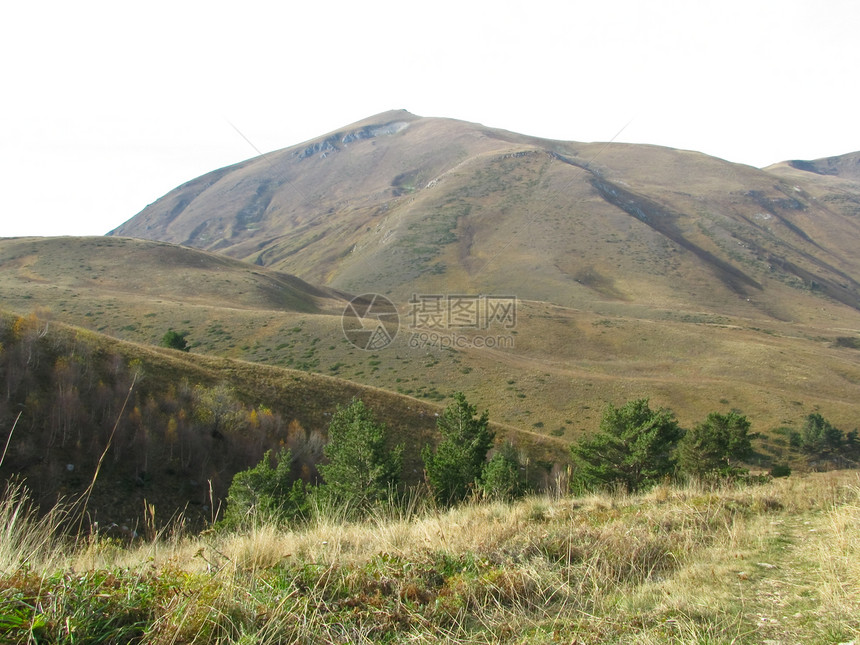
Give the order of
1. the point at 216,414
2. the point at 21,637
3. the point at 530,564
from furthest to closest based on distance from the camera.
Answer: the point at 216,414 → the point at 530,564 → the point at 21,637

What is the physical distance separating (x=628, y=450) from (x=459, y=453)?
22.3ft

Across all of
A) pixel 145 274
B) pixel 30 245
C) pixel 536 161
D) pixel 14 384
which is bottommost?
pixel 14 384

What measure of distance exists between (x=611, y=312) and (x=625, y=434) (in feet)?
242

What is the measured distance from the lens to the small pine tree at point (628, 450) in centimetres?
1730

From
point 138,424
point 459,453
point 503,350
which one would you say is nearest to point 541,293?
point 503,350

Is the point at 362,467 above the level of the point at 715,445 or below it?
above

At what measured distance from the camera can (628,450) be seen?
18.5 metres

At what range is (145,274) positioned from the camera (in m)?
76.4

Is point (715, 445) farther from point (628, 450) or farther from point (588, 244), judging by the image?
point (588, 244)

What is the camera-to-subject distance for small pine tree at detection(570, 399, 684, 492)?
17.3 m

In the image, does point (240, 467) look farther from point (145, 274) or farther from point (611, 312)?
point (611, 312)

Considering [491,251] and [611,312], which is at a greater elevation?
[491,251]

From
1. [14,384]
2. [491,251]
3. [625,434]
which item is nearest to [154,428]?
[14,384]

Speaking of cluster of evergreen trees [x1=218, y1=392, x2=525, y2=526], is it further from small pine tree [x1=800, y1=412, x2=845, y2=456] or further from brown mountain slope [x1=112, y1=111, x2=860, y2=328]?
brown mountain slope [x1=112, y1=111, x2=860, y2=328]
